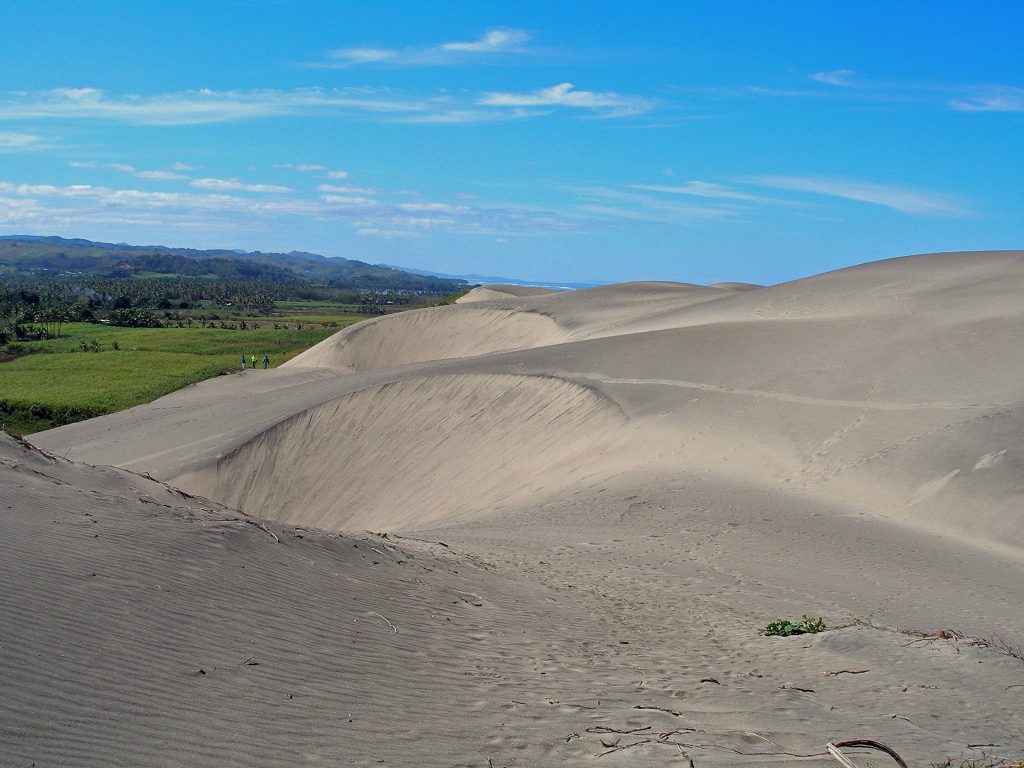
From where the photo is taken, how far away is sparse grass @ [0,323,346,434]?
1567 inches

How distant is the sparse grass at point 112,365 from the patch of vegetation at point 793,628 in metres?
29.6

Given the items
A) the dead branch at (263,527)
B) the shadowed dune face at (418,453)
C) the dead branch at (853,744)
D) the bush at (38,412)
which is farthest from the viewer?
the bush at (38,412)

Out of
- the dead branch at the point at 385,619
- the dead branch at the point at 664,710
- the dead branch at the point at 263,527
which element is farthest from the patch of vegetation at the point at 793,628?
the dead branch at the point at 263,527

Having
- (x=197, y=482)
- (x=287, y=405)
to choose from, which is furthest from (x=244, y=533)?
(x=287, y=405)

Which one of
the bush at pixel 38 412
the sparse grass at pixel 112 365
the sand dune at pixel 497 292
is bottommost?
the bush at pixel 38 412

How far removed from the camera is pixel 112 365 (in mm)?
52312

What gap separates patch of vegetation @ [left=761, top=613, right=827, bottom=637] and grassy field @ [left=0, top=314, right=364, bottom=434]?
32809mm

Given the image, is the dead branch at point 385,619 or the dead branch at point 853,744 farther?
the dead branch at point 385,619

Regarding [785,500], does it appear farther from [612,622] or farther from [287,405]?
[287,405]

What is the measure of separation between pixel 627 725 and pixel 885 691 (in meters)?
2.37

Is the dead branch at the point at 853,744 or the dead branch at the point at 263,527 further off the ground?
the dead branch at the point at 853,744

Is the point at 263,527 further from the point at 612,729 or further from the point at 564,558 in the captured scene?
the point at 612,729

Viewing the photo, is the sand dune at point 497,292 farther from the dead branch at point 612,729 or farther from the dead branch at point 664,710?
the dead branch at point 612,729

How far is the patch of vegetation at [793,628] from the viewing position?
366 inches
